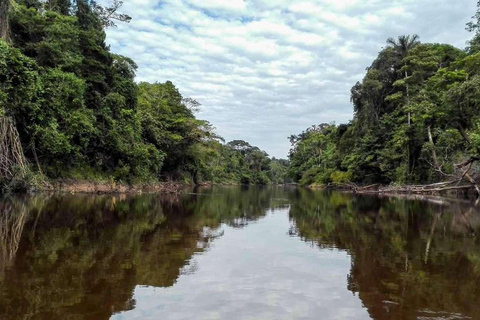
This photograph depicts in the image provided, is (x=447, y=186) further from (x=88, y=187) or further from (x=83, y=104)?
(x=83, y=104)

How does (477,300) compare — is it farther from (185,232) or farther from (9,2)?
(9,2)

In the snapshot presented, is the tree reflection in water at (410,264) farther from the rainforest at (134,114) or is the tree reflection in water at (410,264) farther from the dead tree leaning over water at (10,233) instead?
the rainforest at (134,114)

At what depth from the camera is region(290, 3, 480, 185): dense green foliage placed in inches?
A: 1011

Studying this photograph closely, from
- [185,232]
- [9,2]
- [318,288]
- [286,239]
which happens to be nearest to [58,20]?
[9,2]

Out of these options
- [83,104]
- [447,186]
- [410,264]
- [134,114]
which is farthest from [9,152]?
[447,186]

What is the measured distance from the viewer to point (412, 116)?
113 ft

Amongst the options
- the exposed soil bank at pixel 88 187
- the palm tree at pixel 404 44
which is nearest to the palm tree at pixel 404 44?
the palm tree at pixel 404 44

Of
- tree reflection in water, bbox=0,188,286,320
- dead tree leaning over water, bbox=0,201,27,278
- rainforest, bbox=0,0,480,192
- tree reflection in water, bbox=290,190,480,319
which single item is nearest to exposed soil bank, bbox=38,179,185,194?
rainforest, bbox=0,0,480,192

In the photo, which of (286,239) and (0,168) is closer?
(286,239)

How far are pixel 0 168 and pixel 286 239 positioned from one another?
14688mm

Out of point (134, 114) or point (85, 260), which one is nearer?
point (85, 260)

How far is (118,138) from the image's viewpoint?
27.4 m

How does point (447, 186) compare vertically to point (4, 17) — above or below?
below

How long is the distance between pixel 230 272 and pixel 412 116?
33.3 m
